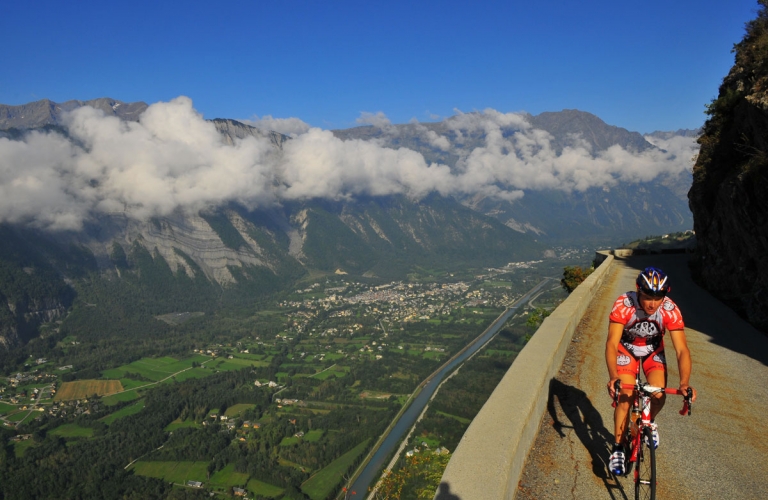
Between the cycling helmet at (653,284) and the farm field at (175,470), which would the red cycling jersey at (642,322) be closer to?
the cycling helmet at (653,284)

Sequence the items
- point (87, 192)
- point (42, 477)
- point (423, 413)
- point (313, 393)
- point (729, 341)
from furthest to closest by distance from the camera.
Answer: point (87, 192) < point (313, 393) < point (423, 413) < point (42, 477) < point (729, 341)

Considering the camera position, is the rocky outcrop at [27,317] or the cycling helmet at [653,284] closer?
the cycling helmet at [653,284]

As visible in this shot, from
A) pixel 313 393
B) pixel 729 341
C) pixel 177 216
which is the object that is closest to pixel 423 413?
pixel 313 393

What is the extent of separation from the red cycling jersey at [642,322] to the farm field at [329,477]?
34.0 m

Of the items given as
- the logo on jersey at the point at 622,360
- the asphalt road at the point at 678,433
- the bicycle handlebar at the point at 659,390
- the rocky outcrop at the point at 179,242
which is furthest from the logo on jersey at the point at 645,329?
the rocky outcrop at the point at 179,242

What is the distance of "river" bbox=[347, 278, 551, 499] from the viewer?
3434cm

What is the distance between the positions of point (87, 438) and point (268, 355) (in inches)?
1462

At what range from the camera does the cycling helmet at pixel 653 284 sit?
459cm

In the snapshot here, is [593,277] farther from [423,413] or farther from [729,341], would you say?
[423,413]

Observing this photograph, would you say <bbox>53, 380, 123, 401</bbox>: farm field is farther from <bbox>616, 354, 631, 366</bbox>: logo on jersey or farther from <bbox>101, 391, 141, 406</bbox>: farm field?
<bbox>616, 354, 631, 366</bbox>: logo on jersey

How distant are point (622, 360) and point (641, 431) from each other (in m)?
0.72

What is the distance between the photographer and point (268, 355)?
84.8 m

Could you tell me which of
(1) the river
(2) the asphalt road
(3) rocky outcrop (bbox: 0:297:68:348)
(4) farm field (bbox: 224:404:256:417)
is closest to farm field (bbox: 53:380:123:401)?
(4) farm field (bbox: 224:404:256:417)

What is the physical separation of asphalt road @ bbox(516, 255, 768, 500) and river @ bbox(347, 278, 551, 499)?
646 centimetres
